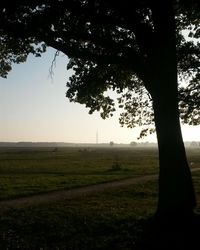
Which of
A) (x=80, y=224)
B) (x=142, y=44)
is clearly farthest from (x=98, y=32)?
(x=80, y=224)

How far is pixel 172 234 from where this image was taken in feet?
43.5

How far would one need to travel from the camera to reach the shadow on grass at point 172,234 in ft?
39.3

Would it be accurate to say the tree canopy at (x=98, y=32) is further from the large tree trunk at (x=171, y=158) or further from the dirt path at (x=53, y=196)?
the dirt path at (x=53, y=196)

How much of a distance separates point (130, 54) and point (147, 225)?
20.6 ft

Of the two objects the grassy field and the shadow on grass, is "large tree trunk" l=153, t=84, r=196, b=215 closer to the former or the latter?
the shadow on grass

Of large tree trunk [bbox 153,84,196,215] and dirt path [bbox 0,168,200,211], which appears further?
dirt path [bbox 0,168,200,211]

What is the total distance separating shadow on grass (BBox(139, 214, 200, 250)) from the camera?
39.3ft

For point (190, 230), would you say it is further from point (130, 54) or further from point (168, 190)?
point (130, 54)

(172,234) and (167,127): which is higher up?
(167,127)

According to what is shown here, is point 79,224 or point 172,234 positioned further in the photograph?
point 79,224

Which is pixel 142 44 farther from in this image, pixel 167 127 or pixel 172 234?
pixel 172 234

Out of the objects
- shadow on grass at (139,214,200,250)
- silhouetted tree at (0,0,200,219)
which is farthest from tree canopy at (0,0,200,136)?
shadow on grass at (139,214,200,250)

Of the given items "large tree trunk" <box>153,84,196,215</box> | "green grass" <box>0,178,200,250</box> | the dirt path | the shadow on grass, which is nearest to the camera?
the shadow on grass

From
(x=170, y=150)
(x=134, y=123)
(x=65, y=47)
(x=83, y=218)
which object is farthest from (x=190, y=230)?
(x=134, y=123)
